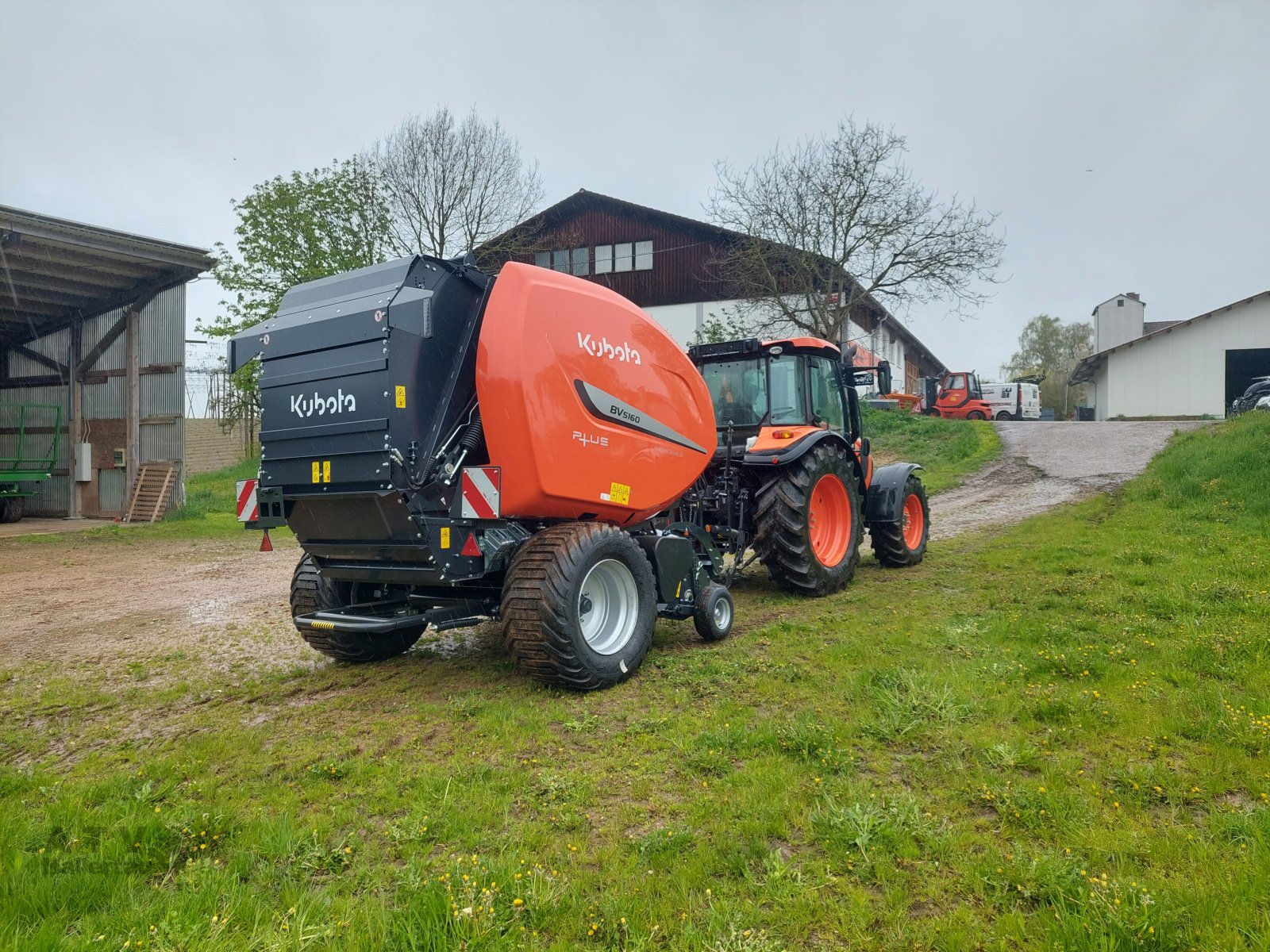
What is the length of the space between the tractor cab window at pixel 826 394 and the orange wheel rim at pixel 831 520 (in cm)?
64

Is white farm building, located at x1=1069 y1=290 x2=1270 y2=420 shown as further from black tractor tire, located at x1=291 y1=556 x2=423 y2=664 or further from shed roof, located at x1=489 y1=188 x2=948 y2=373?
black tractor tire, located at x1=291 y1=556 x2=423 y2=664

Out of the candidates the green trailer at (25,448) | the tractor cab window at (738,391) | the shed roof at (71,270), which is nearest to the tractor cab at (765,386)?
the tractor cab window at (738,391)

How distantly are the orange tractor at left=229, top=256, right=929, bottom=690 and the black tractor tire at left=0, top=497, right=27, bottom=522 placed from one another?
17.3 meters

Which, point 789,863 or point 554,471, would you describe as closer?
point 789,863

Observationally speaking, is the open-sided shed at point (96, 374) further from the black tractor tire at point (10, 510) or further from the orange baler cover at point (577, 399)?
the orange baler cover at point (577, 399)

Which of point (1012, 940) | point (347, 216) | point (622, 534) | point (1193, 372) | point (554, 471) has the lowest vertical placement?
point (1012, 940)

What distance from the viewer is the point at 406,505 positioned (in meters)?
4.49

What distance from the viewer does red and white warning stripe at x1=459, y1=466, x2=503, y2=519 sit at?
452cm

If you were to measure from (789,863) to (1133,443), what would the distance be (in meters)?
19.6

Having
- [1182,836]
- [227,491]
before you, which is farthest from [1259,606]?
[227,491]

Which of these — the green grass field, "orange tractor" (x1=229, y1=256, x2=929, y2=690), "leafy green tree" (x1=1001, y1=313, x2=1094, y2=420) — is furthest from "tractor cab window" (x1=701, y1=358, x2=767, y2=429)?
"leafy green tree" (x1=1001, y1=313, x2=1094, y2=420)

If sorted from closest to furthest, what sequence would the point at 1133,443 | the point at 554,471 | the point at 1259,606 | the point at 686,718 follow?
the point at 686,718 → the point at 554,471 → the point at 1259,606 → the point at 1133,443

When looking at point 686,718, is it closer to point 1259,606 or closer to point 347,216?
point 1259,606

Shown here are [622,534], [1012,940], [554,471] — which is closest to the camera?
[1012,940]
